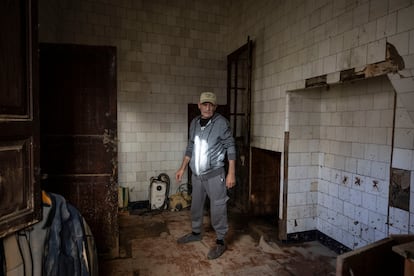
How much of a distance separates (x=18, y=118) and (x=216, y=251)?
7.42 feet

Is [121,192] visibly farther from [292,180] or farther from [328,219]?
[328,219]

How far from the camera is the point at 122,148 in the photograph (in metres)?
4.40

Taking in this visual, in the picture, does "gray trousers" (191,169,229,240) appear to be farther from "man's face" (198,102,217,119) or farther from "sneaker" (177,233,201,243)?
"man's face" (198,102,217,119)

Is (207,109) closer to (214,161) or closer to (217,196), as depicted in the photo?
(214,161)

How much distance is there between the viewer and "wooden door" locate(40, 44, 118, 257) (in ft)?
8.28

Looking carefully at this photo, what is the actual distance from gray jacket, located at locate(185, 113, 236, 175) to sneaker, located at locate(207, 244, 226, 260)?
80cm

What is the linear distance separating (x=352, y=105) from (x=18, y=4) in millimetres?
2931

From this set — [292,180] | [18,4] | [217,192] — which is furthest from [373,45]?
[18,4]

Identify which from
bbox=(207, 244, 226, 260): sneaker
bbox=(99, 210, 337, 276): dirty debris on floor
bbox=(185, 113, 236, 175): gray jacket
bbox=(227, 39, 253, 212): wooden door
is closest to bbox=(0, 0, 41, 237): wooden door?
bbox=(99, 210, 337, 276): dirty debris on floor

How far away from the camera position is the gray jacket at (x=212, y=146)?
2.96m

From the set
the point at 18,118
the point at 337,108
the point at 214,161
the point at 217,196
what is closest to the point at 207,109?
the point at 214,161

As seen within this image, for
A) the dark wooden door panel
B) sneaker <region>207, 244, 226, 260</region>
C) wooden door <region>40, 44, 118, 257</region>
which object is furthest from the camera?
the dark wooden door panel

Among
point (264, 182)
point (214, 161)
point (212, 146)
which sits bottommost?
point (264, 182)

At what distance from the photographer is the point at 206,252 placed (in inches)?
118
